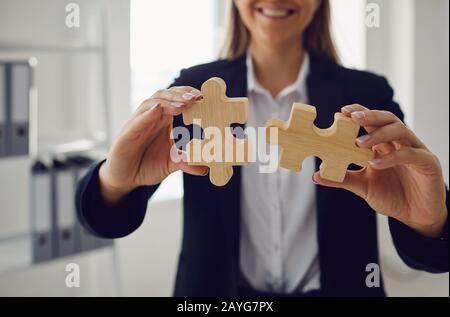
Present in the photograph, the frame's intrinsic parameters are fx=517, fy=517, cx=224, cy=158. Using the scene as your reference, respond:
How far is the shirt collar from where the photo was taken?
798 millimetres

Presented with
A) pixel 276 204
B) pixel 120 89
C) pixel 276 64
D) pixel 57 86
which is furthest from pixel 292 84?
pixel 57 86

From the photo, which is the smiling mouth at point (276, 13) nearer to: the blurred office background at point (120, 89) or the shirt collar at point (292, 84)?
the shirt collar at point (292, 84)

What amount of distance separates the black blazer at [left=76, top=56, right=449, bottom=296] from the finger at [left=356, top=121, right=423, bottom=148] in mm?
177

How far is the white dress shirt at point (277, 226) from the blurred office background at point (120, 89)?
321 mm

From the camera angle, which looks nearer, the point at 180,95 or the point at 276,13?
the point at 180,95

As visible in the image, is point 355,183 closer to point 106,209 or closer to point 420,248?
point 420,248

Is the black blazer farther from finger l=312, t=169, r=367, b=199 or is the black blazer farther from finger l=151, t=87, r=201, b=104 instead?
finger l=151, t=87, r=201, b=104

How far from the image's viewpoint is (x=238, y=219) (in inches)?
31.9

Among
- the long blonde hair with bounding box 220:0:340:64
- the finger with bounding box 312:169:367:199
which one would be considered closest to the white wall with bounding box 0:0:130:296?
the long blonde hair with bounding box 220:0:340:64

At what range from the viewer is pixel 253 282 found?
867 mm

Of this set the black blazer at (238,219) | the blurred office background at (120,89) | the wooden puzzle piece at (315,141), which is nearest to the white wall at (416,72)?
the blurred office background at (120,89)

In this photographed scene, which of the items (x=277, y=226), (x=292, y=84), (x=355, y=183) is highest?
(x=292, y=84)

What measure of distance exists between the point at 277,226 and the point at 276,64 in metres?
0.26
